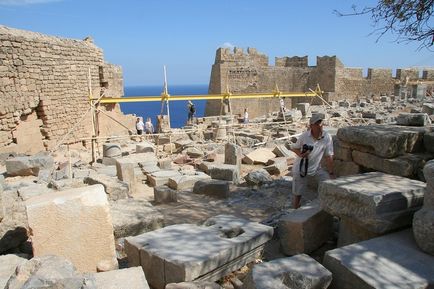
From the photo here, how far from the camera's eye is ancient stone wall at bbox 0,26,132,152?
413 inches

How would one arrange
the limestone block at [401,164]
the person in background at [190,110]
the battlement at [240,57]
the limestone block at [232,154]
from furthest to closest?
the battlement at [240,57] → the person in background at [190,110] → the limestone block at [232,154] → the limestone block at [401,164]

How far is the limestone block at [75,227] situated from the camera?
11.6ft

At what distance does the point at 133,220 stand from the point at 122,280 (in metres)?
1.71

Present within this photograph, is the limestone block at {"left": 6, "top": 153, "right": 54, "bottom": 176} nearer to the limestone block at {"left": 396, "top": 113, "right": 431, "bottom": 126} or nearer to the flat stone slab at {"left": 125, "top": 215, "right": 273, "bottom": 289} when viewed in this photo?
the flat stone slab at {"left": 125, "top": 215, "right": 273, "bottom": 289}

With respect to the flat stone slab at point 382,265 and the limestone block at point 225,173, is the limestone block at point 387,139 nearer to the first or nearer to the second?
the flat stone slab at point 382,265

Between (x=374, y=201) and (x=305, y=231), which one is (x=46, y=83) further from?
(x=374, y=201)

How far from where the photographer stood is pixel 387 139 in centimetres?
525

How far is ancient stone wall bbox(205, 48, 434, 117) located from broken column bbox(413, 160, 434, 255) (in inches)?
957

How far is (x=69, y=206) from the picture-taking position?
362 cm

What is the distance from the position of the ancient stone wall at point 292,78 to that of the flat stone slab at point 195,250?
23745 millimetres

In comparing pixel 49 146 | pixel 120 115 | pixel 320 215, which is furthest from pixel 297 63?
pixel 320 215

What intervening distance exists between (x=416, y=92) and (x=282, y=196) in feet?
72.5

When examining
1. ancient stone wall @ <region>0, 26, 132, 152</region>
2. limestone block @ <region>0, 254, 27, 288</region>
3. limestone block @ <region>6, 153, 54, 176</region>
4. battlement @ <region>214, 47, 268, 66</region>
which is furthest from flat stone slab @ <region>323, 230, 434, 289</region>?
battlement @ <region>214, 47, 268, 66</region>

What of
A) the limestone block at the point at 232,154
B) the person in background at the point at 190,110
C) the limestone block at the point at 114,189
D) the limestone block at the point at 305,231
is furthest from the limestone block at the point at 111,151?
the person in background at the point at 190,110
